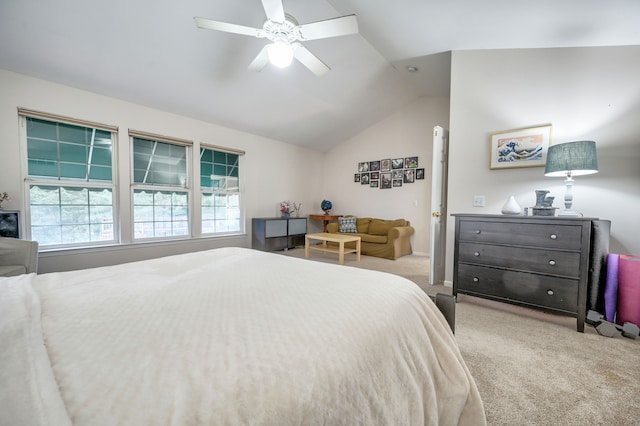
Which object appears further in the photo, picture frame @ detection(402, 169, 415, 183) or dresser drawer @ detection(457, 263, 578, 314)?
picture frame @ detection(402, 169, 415, 183)

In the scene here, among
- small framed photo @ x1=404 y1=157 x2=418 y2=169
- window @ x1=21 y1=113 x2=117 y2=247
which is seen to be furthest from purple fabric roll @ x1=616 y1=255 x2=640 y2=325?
window @ x1=21 y1=113 x2=117 y2=247

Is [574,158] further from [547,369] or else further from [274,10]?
[274,10]

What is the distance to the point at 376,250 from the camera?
4.72 meters

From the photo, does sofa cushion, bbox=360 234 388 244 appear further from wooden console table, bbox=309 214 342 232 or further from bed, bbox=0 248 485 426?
bed, bbox=0 248 485 426

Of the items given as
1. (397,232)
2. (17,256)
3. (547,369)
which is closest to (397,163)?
(397,232)

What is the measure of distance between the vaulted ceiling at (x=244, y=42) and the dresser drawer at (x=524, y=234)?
1708mm

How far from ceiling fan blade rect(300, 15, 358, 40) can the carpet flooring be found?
2538 millimetres

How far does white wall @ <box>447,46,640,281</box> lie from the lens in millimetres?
2168

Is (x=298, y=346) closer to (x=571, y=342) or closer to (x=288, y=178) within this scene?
(x=571, y=342)

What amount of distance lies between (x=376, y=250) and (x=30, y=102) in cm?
504

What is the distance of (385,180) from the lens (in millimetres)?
5477

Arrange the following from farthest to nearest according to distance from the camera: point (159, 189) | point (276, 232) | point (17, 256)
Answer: point (276, 232) < point (159, 189) < point (17, 256)

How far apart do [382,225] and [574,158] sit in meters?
3.26

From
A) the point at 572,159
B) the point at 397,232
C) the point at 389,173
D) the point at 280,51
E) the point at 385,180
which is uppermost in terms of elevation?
the point at 280,51
